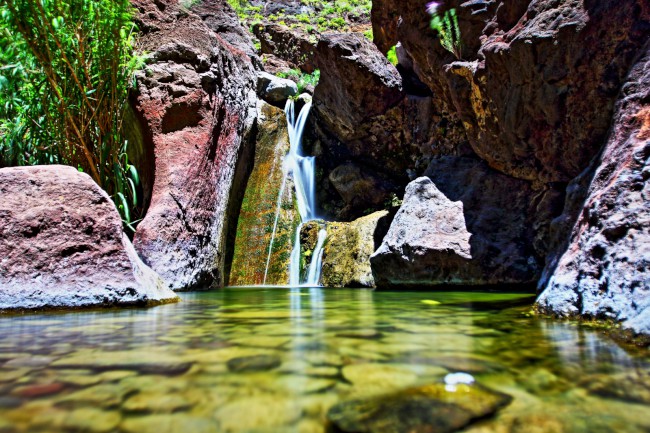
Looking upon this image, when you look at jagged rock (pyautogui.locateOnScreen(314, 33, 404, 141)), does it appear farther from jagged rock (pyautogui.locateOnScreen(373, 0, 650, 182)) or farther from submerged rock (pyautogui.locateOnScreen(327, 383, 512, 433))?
submerged rock (pyautogui.locateOnScreen(327, 383, 512, 433))

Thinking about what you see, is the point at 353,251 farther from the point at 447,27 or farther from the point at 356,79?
the point at 447,27

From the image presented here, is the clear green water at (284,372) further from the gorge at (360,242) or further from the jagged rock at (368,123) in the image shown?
the jagged rock at (368,123)

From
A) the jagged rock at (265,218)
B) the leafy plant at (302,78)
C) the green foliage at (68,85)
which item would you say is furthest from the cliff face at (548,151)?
the leafy plant at (302,78)

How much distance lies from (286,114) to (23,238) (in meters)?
9.51

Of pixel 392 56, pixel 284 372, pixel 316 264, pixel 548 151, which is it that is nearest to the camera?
Result: pixel 284 372

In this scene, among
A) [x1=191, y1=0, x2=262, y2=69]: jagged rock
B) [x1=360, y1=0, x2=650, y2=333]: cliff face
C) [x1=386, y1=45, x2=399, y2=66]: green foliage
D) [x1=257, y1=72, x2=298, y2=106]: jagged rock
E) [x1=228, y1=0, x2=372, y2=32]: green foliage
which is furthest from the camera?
[x1=228, y1=0, x2=372, y2=32]: green foliage

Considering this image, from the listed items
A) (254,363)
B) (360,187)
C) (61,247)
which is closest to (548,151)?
(254,363)

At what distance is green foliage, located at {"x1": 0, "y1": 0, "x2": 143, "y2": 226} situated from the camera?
5094 millimetres

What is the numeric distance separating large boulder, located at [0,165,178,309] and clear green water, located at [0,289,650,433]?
0.67 metres

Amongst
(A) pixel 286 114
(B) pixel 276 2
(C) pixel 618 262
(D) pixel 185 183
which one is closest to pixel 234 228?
(D) pixel 185 183

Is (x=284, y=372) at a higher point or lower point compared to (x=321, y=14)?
lower

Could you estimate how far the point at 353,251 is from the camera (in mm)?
8102

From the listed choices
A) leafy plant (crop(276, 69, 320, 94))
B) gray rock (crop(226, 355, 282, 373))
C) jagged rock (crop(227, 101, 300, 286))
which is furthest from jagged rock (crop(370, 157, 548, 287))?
leafy plant (crop(276, 69, 320, 94))

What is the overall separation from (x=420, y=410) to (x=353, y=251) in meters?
7.03
